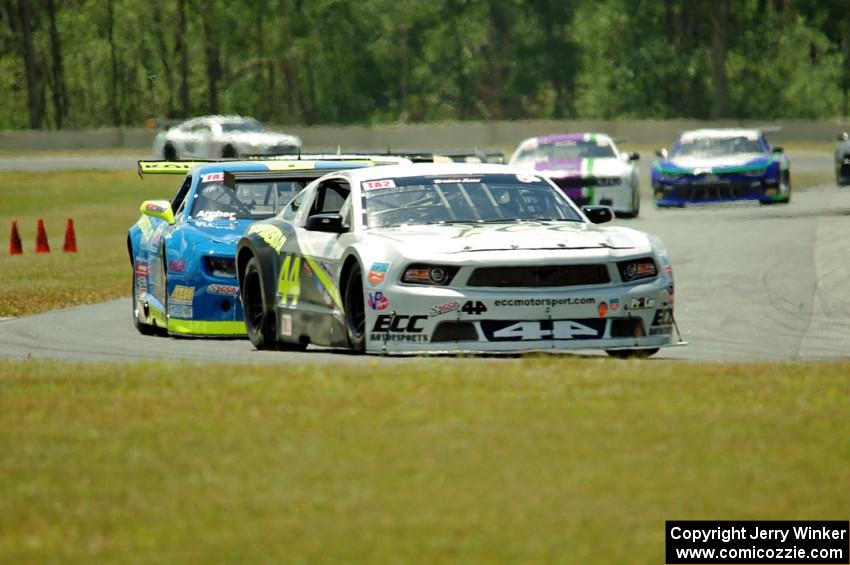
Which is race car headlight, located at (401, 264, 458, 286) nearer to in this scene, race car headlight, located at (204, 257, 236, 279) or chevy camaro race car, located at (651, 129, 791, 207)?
race car headlight, located at (204, 257, 236, 279)

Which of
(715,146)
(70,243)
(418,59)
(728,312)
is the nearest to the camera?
(728,312)

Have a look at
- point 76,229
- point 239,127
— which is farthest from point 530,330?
point 239,127

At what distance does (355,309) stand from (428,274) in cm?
69

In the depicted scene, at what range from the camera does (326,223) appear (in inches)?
483

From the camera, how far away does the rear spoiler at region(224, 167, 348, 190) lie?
15031 mm

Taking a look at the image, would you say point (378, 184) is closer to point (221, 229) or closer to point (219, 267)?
point (219, 267)

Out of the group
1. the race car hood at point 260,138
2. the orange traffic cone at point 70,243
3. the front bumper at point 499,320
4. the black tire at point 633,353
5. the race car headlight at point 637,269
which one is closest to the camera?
the front bumper at point 499,320

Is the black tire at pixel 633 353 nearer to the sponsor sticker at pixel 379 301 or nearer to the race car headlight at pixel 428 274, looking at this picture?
the race car headlight at pixel 428 274

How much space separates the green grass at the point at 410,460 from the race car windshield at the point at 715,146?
2276cm

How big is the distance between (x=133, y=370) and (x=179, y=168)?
6.58m

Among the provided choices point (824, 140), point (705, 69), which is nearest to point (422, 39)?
point (705, 69)

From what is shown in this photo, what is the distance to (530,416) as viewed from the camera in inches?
322

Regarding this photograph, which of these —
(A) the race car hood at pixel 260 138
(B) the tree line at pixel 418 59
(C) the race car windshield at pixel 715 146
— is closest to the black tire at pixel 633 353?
(C) the race car windshield at pixel 715 146

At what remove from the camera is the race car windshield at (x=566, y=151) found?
31.3 m
